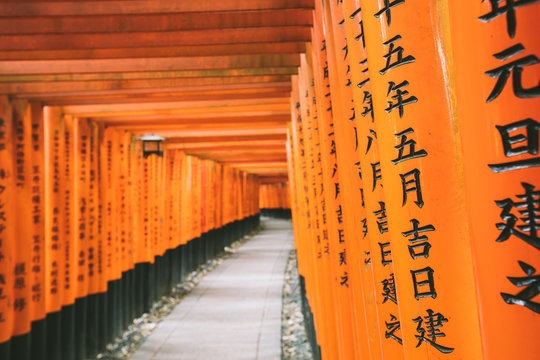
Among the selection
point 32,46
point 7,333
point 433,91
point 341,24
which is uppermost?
point 32,46

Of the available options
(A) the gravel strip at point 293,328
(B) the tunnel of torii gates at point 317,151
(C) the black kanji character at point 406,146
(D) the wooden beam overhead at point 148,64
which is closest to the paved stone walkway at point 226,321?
(A) the gravel strip at point 293,328

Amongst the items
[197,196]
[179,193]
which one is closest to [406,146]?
[179,193]

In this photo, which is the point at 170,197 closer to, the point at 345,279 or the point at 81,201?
the point at 81,201

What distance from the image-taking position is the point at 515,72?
90 cm

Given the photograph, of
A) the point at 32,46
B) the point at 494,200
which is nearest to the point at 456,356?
the point at 494,200

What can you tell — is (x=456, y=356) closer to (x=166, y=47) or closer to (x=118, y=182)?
(x=166, y=47)

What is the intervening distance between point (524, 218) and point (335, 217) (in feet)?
6.43

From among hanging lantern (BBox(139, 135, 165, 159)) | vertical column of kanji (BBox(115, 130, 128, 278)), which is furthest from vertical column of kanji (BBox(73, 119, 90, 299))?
hanging lantern (BBox(139, 135, 165, 159))

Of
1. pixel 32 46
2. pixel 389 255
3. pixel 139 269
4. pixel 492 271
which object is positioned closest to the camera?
pixel 492 271

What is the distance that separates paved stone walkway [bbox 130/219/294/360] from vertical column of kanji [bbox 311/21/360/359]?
14.6 feet

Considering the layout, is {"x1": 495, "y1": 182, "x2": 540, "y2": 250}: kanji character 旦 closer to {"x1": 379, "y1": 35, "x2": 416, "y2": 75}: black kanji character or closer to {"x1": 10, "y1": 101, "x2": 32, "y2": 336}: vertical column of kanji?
{"x1": 379, "y1": 35, "x2": 416, "y2": 75}: black kanji character

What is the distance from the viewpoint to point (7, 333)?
4941 mm

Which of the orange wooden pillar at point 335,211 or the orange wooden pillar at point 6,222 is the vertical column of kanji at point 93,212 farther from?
the orange wooden pillar at point 335,211

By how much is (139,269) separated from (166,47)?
5.91 meters
